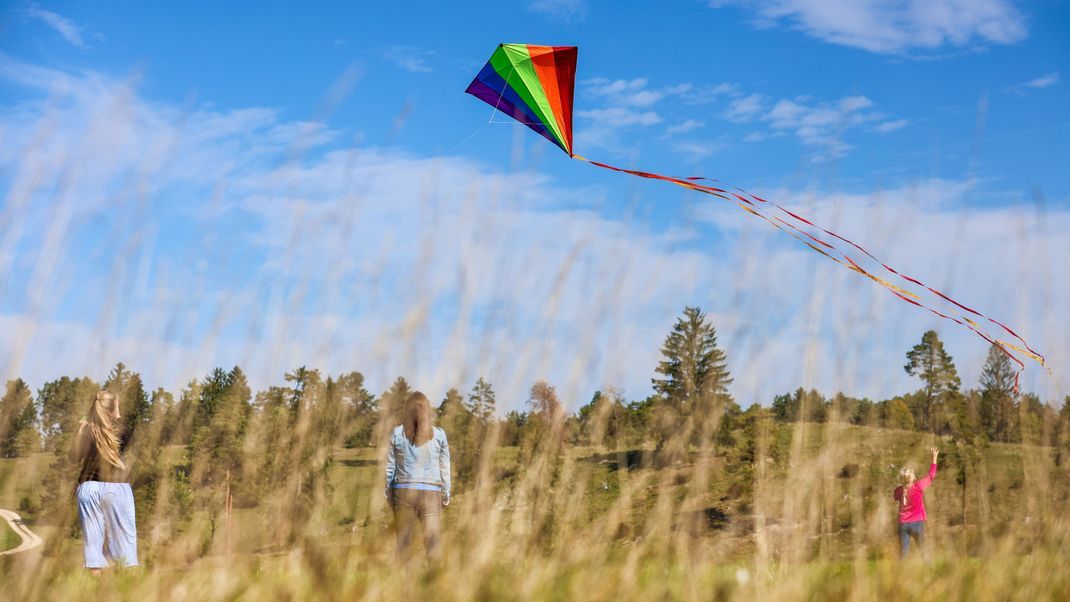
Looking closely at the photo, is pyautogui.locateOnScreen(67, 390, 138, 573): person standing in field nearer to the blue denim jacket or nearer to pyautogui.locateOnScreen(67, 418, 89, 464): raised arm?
pyautogui.locateOnScreen(67, 418, 89, 464): raised arm

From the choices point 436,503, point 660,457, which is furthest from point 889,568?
point 436,503

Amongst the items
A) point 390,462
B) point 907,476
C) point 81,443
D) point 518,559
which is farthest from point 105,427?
point 907,476

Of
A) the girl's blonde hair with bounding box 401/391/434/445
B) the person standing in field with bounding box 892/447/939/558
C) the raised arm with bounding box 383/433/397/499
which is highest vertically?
the girl's blonde hair with bounding box 401/391/434/445

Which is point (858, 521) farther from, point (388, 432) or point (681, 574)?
point (388, 432)

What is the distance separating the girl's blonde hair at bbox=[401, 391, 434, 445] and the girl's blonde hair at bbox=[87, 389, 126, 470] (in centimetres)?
191

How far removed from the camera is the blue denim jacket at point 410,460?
6.71 metres

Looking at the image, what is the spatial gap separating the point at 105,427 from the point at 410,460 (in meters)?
2.09

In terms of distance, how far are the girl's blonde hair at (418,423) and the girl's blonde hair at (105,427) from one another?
191 centimetres

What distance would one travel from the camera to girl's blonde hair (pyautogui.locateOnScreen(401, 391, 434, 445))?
6582mm

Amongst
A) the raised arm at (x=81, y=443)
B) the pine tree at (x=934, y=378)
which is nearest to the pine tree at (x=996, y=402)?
the pine tree at (x=934, y=378)

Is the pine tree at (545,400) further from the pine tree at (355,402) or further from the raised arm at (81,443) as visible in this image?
the raised arm at (81,443)

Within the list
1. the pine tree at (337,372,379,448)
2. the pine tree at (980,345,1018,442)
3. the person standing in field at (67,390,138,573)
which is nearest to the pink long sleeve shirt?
the pine tree at (337,372,379,448)

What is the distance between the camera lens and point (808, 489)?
5.89m

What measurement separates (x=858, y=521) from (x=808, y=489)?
6.35 ft
